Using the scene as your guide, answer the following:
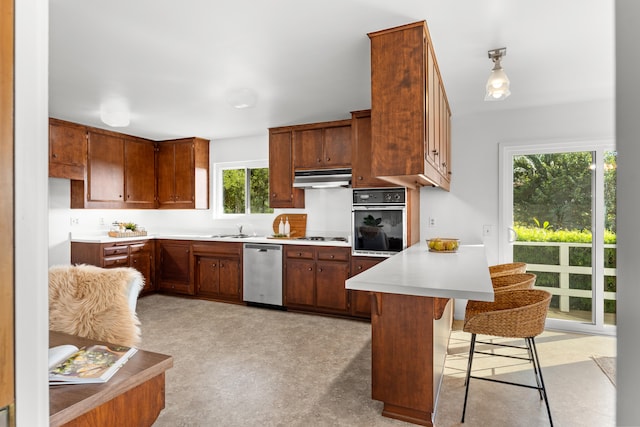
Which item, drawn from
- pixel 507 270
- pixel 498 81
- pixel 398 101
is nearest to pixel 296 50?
pixel 398 101

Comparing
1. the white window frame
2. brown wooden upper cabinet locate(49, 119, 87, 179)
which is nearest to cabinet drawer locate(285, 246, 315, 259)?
the white window frame

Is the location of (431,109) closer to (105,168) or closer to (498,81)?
(498,81)

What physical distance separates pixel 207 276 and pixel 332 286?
189 centimetres

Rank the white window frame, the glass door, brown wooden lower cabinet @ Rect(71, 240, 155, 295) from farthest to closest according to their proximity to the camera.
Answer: the white window frame < brown wooden lower cabinet @ Rect(71, 240, 155, 295) < the glass door

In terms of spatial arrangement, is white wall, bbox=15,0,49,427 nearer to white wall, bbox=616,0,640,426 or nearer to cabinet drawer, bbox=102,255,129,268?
white wall, bbox=616,0,640,426

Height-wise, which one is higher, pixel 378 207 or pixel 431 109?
pixel 431 109

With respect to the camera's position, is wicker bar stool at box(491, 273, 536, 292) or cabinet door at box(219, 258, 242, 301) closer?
wicker bar stool at box(491, 273, 536, 292)

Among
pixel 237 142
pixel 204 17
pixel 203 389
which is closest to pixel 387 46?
pixel 204 17

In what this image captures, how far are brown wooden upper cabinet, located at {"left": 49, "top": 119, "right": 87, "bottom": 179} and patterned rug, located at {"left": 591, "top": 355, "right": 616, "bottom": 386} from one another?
18.8 ft

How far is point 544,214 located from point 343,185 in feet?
7.19

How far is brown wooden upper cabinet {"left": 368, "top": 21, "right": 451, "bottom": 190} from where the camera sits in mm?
2127

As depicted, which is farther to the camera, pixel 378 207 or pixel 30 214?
pixel 378 207

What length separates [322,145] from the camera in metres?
4.49

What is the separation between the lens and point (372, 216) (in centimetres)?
403
